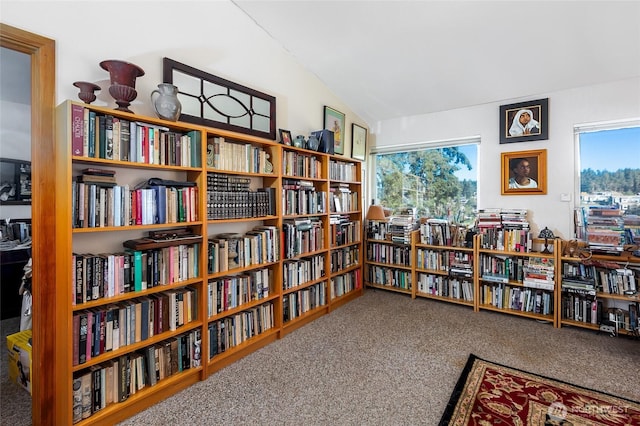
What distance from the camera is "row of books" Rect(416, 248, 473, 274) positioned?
3600mm

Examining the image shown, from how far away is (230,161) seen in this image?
243cm

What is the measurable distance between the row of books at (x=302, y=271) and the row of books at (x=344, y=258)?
213 mm

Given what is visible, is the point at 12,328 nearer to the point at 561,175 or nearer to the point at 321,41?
the point at 321,41

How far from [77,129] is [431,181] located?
12.7 feet

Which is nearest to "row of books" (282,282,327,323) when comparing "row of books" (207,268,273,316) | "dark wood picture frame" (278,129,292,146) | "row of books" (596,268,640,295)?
"row of books" (207,268,273,316)

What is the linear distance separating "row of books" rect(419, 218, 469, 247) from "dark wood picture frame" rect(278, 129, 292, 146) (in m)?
2.05

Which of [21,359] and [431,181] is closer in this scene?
[21,359]

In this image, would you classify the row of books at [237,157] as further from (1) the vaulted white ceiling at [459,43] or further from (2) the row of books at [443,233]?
(2) the row of books at [443,233]

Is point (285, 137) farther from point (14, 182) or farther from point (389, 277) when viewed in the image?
point (14, 182)

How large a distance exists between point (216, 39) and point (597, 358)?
4078 millimetres

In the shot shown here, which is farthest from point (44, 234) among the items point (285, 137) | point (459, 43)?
point (459, 43)

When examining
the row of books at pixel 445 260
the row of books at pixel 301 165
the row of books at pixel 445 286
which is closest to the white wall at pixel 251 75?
the row of books at pixel 301 165

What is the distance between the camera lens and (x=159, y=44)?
86.7 inches

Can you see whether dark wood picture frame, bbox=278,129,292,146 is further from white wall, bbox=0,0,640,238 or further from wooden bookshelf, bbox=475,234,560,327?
wooden bookshelf, bbox=475,234,560,327
